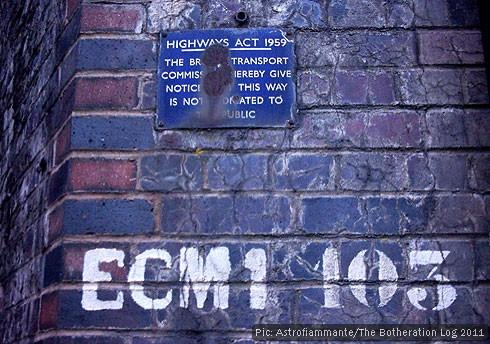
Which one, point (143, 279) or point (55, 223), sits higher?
point (55, 223)

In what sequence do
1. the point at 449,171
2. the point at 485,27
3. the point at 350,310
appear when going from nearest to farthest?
the point at 350,310
the point at 449,171
the point at 485,27

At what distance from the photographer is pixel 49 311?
1.92 m

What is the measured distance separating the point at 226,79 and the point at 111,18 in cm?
41

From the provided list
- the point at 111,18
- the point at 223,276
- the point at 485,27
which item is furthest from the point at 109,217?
the point at 485,27

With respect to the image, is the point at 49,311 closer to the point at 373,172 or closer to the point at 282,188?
the point at 282,188

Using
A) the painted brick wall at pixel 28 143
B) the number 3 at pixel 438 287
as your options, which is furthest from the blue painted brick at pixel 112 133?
the number 3 at pixel 438 287

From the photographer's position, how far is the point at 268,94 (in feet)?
6.48

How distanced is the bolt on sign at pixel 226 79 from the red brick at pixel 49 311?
1.90 ft

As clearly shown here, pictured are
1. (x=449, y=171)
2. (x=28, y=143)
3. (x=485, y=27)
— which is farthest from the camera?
(x=28, y=143)

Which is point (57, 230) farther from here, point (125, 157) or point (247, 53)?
point (247, 53)

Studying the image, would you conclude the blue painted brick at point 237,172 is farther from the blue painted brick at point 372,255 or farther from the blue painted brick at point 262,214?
the blue painted brick at point 372,255

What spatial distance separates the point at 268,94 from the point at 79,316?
81 cm

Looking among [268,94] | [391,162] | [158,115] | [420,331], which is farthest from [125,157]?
[420,331]

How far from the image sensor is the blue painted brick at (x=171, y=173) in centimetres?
193
